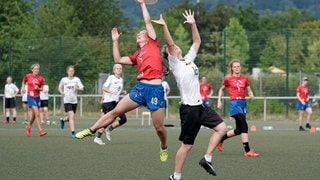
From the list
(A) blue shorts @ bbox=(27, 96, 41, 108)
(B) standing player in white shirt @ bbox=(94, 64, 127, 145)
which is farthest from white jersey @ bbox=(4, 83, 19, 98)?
(B) standing player in white shirt @ bbox=(94, 64, 127, 145)

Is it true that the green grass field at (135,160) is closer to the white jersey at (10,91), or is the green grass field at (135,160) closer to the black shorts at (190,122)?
the black shorts at (190,122)

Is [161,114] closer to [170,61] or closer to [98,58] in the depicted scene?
[170,61]

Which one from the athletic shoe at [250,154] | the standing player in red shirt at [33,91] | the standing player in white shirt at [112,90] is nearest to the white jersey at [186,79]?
the athletic shoe at [250,154]

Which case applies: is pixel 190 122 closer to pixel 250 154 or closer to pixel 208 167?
pixel 208 167

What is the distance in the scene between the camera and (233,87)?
19031 millimetres

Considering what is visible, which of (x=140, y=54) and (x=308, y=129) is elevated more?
(x=140, y=54)

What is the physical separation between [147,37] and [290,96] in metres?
27.9

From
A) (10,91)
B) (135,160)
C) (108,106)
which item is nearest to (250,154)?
(135,160)

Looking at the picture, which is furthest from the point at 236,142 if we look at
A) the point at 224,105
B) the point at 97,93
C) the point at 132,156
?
the point at 97,93

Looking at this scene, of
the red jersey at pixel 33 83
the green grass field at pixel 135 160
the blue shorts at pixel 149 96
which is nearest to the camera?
the green grass field at pixel 135 160

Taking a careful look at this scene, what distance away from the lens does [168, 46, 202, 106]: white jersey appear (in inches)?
501

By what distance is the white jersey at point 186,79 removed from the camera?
1273 cm

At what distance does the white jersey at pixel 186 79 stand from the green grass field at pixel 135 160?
3.88 feet

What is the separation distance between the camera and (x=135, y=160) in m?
16.1
